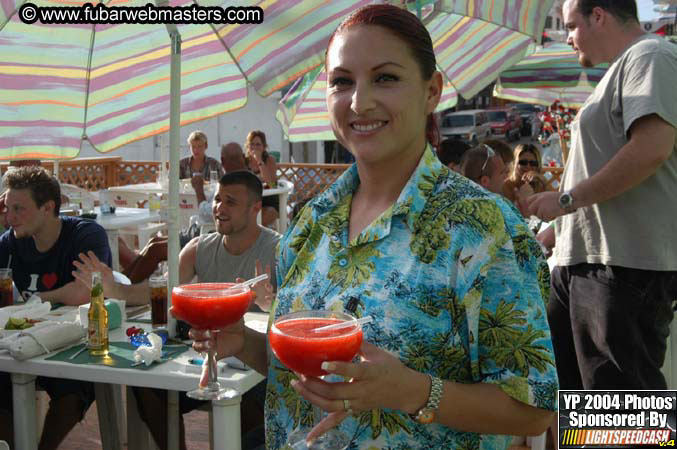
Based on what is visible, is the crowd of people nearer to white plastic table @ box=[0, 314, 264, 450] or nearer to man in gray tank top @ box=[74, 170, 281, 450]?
white plastic table @ box=[0, 314, 264, 450]

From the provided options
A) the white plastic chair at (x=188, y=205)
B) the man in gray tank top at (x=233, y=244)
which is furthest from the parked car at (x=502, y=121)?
the man in gray tank top at (x=233, y=244)

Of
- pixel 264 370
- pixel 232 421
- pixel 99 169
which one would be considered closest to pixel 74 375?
pixel 232 421

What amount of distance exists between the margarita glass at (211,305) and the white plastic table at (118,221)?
3.74 meters

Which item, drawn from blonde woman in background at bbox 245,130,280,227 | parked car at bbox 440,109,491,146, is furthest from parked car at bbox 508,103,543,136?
blonde woman in background at bbox 245,130,280,227

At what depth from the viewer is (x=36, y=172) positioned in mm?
3764

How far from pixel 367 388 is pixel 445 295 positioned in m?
0.24

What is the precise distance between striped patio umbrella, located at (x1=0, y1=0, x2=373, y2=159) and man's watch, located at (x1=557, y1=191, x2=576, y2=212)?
4.73ft

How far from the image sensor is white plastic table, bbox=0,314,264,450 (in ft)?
7.13

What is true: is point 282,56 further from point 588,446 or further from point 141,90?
point 588,446

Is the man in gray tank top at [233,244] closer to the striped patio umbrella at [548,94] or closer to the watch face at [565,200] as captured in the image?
the watch face at [565,200]

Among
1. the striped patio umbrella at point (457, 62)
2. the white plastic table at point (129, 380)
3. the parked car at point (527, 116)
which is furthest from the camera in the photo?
the parked car at point (527, 116)

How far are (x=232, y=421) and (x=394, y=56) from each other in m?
1.45

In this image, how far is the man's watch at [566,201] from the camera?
2.44 m

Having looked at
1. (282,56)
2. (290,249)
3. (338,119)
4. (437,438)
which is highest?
(282,56)
